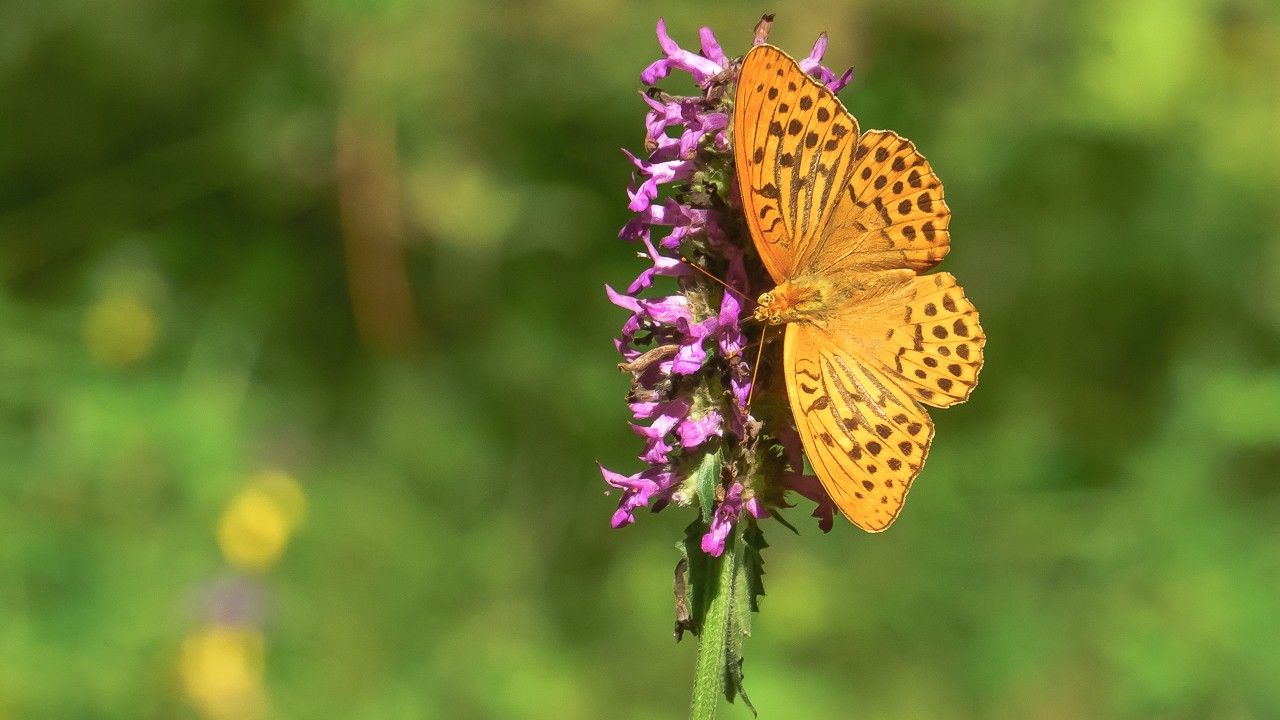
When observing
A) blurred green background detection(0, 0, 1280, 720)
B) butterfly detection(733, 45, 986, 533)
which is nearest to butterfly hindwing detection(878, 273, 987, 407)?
butterfly detection(733, 45, 986, 533)

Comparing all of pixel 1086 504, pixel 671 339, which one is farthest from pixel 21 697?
pixel 1086 504

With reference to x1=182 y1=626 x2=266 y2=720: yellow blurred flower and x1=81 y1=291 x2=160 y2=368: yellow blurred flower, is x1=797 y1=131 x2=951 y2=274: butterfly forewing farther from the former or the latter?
x1=81 y1=291 x2=160 y2=368: yellow blurred flower

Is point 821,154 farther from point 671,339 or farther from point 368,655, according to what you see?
point 368,655

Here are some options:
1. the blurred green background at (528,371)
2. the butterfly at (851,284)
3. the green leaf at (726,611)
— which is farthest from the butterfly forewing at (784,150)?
the blurred green background at (528,371)

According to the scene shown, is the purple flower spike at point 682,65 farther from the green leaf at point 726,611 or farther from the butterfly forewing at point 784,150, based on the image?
the green leaf at point 726,611

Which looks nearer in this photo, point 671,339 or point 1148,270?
point 671,339

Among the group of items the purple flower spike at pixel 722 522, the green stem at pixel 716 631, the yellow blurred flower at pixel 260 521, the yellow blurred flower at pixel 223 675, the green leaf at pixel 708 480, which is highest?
the yellow blurred flower at pixel 260 521

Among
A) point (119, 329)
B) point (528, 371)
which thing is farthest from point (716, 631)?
point (119, 329)
